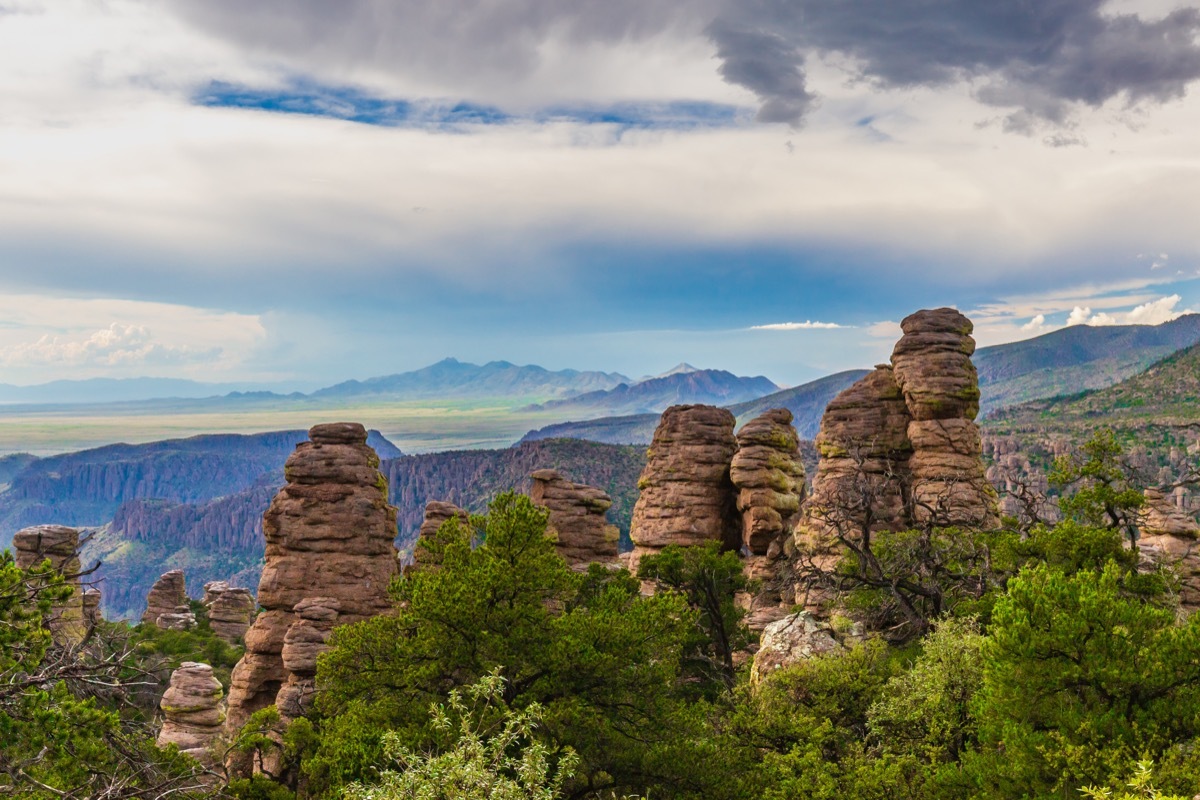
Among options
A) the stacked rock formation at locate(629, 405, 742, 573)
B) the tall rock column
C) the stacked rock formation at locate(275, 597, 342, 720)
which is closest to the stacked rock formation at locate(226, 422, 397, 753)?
the stacked rock formation at locate(275, 597, 342, 720)

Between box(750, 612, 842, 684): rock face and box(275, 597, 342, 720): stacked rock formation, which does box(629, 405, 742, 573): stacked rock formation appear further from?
box(750, 612, 842, 684): rock face

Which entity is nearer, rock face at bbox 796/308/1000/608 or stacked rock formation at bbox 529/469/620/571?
rock face at bbox 796/308/1000/608

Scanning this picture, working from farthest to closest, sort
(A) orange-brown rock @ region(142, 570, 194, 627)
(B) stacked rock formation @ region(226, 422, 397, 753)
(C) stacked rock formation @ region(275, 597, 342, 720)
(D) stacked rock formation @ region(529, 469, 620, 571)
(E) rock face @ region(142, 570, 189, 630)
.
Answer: (A) orange-brown rock @ region(142, 570, 194, 627)
(E) rock face @ region(142, 570, 189, 630)
(D) stacked rock formation @ region(529, 469, 620, 571)
(B) stacked rock formation @ region(226, 422, 397, 753)
(C) stacked rock formation @ region(275, 597, 342, 720)

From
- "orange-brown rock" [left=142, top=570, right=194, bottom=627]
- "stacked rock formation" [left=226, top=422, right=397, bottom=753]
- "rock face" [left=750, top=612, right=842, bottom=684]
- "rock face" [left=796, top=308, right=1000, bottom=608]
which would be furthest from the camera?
"orange-brown rock" [left=142, top=570, right=194, bottom=627]

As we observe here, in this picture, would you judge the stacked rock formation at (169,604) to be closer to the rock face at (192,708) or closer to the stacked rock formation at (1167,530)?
the rock face at (192,708)

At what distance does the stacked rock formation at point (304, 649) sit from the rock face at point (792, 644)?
19.1 m

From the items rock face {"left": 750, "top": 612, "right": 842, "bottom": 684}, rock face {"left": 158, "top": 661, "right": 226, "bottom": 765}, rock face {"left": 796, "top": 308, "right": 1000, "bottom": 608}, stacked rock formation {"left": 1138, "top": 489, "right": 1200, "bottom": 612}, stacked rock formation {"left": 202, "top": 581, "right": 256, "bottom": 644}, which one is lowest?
stacked rock formation {"left": 202, "top": 581, "right": 256, "bottom": 644}

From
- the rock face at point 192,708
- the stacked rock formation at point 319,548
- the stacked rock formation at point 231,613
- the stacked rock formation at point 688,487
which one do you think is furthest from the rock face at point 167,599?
the stacked rock formation at point 688,487

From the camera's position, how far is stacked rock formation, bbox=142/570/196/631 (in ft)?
302

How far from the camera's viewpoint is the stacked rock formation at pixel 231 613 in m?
93.1

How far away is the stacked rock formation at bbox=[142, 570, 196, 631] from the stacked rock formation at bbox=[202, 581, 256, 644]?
8.29ft

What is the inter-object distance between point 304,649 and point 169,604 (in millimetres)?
74873

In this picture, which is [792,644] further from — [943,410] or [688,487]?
[688,487]

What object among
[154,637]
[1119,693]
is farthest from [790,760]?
[154,637]
